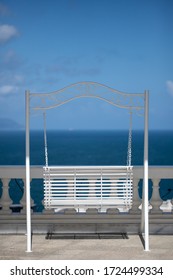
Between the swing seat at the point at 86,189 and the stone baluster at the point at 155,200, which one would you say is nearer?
the swing seat at the point at 86,189

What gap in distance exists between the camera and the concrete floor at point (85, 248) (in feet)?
15.7

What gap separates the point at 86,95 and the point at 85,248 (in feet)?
4.86

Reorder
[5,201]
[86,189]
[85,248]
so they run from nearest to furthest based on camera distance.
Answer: [85,248] < [86,189] < [5,201]

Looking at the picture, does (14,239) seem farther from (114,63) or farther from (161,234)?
(114,63)

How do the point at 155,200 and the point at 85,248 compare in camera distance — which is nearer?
the point at 85,248

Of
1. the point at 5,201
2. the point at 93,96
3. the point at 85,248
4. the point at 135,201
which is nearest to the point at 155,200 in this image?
the point at 135,201

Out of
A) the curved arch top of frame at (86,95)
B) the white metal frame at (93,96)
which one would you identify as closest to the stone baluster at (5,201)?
the white metal frame at (93,96)

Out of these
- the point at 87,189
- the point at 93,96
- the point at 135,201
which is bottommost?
the point at 135,201

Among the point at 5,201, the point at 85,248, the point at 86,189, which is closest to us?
the point at 85,248

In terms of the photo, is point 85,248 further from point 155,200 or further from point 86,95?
point 86,95

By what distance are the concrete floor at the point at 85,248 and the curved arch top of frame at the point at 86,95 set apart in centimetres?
135

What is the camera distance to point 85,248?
5.03 meters

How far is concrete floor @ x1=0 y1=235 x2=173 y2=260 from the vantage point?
15.7 feet

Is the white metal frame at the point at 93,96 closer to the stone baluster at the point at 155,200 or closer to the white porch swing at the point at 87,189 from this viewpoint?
the white porch swing at the point at 87,189
